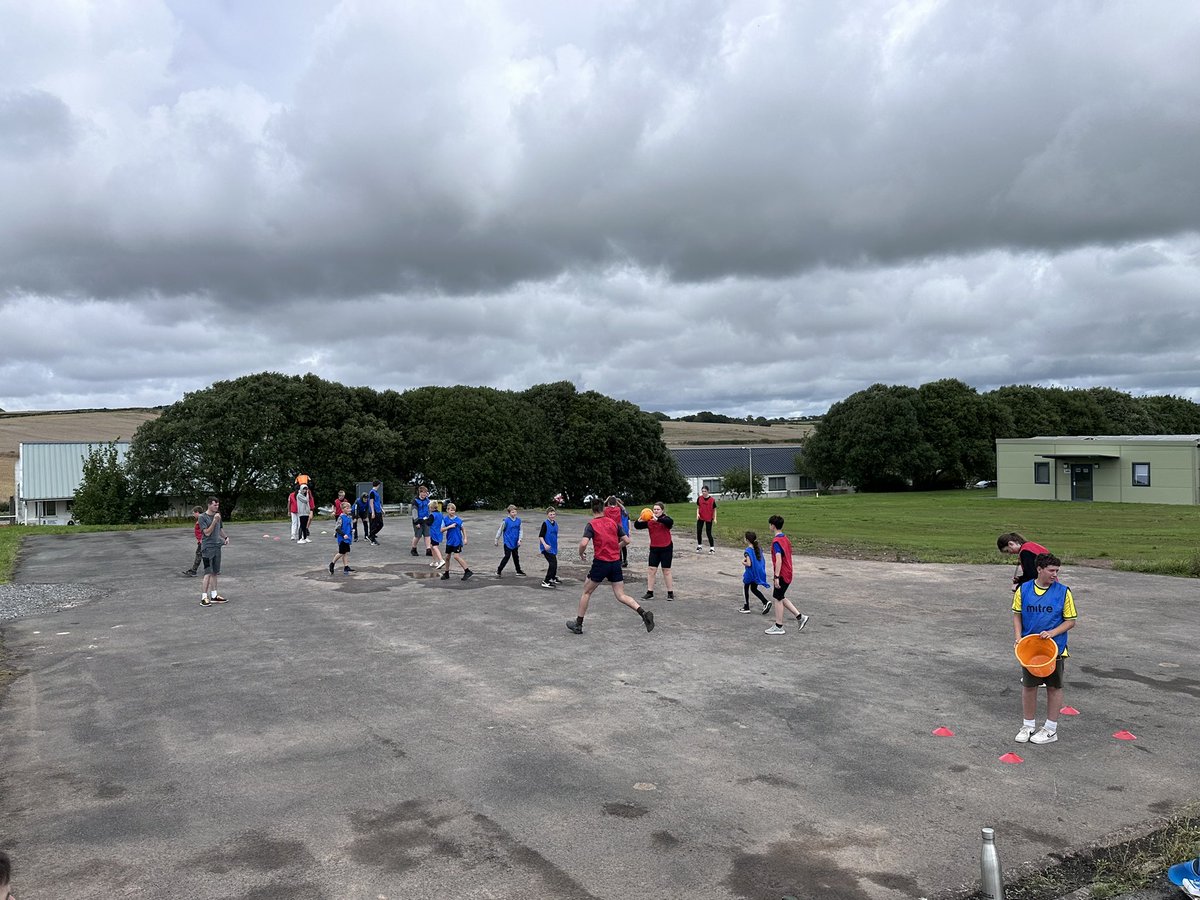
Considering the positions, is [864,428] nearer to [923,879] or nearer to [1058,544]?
[1058,544]

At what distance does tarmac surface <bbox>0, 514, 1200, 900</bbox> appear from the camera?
17.0 ft

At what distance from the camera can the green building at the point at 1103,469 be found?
44.6m

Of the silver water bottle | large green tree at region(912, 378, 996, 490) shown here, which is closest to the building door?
large green tree at region(912, 378, 996, 490)

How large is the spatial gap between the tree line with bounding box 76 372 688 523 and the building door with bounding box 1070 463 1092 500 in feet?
90.7

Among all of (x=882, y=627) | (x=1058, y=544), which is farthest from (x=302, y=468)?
(x=882, y=627)

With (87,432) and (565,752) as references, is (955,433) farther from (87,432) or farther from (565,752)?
(87,432)

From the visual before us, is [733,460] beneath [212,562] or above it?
above

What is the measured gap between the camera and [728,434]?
6043 inches

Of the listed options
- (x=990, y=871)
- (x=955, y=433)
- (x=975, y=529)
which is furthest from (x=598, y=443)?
(x=990, y=871)

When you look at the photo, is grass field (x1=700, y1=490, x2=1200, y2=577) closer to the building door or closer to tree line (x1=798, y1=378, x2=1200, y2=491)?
the building door

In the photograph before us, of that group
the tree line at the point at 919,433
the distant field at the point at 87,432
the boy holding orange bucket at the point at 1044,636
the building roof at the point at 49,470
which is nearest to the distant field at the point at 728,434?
the distant field at the point at 87,432

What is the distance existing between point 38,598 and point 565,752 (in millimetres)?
13446

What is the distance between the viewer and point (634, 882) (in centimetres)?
495

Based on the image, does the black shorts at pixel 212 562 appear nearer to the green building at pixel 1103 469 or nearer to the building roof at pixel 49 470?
the green building at pixel 1103 469
